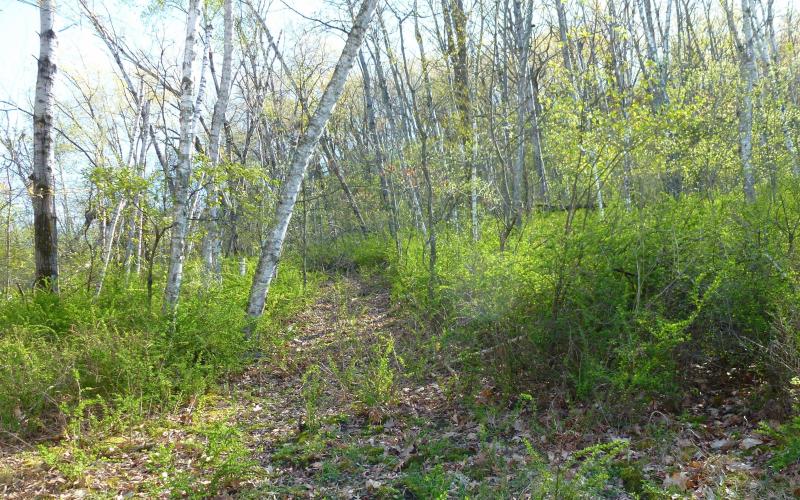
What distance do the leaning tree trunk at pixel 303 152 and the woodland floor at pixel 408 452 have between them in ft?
6.40

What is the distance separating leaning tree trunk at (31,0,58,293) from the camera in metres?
6.81

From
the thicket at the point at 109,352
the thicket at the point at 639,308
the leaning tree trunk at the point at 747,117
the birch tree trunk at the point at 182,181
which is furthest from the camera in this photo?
the leaning tree trunk at the point at 747,117

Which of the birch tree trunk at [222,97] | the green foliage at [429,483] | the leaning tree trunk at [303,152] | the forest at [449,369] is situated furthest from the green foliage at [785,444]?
the birch tree trunk at [222,97]

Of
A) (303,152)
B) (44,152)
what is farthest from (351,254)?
(44,152)

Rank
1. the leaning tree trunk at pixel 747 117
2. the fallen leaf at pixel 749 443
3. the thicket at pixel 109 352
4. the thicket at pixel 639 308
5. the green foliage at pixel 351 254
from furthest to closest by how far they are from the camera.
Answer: the green foliage at pixel 351 254
the leaning tree trunk at pixel 747 117
the thicket at pixel 109 352
the thicket at pixel 639 308
the fallen leaf at pixel 749 443

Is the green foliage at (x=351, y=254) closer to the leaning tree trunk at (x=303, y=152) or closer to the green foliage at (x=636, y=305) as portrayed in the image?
the leaning tree trunk at (x=303, y=152)

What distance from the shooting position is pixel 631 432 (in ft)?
12.2

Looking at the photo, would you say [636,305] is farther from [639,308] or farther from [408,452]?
[408,452]

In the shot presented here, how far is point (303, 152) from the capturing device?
6.36 m

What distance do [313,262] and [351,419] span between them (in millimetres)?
9886

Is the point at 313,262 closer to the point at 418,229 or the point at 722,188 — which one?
the point at 418,229

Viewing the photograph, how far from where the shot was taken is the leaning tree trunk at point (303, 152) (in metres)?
6.14

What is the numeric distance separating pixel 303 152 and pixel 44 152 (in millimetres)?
3658

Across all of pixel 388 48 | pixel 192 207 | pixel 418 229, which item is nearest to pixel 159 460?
pixel 192 207
